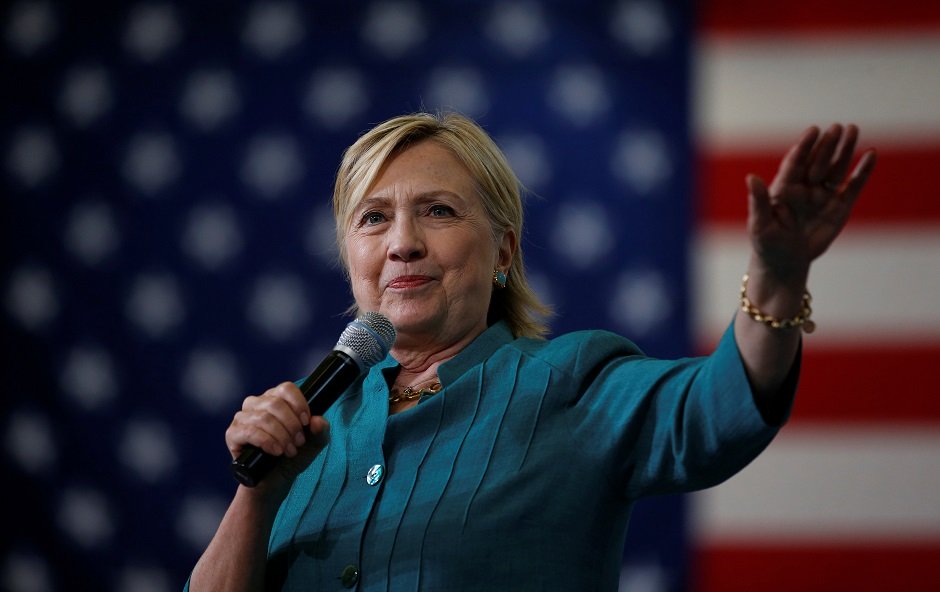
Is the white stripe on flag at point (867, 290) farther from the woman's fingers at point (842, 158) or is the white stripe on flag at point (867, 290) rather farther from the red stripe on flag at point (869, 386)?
the woman's fingers at point (842, 158)

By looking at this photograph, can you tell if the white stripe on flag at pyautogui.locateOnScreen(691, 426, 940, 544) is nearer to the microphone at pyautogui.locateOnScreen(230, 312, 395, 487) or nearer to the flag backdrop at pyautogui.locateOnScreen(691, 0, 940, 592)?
the flag backdrop at pyautogui.locateOnScreen(691, 0, 940, 592)

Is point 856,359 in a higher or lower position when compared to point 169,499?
higher

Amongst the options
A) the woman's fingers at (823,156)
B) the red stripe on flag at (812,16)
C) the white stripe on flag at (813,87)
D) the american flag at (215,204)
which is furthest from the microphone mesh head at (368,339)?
the red stripe on flag at (812,16)

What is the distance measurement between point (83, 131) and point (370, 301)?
1.65 m

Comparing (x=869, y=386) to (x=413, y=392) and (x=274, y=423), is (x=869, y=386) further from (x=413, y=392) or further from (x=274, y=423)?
(x=274, y=423)

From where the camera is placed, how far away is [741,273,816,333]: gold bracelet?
3.47 feet

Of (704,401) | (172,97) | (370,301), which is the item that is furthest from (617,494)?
(172,97)

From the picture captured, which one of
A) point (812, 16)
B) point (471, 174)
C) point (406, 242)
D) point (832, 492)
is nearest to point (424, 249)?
point (406, 242)

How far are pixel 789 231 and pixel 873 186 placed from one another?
1.65 m

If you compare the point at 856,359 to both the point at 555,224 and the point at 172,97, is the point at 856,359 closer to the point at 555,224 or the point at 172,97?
the point at 555,224

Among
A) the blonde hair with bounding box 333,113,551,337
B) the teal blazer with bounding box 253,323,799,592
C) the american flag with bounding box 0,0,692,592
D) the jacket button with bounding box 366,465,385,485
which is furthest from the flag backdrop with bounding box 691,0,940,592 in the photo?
the jacket button with bounding box 366,465,385,485

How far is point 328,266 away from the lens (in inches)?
108

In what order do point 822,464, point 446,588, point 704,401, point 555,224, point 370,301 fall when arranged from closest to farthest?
point 704,401 → point 446,588 → point 370,301 → point 822,464 → point 555,224

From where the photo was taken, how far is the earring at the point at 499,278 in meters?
1.67
